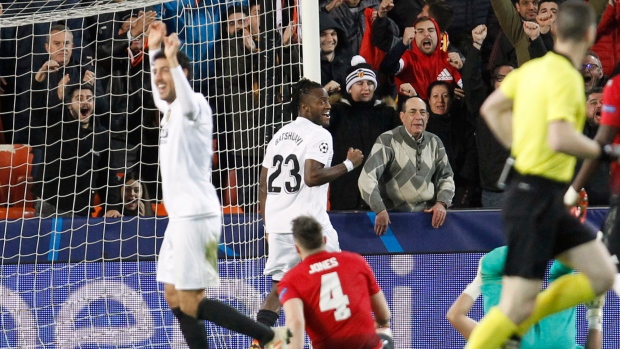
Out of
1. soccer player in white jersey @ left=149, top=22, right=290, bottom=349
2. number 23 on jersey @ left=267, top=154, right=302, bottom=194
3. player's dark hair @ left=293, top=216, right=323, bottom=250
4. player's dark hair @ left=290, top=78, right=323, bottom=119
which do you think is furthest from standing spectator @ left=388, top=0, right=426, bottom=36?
player's dark hair @ left=293, top=216, right=323, bottom=250


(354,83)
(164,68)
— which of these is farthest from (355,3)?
(164,68)

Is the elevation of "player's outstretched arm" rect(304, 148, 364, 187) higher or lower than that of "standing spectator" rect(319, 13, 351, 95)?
lower

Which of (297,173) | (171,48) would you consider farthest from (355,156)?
(171,48)

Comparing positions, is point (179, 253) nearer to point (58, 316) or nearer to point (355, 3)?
point (58, 316)

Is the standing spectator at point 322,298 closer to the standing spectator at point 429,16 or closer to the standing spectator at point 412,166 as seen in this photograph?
the standing spectator at point 412,166

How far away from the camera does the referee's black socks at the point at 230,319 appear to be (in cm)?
626

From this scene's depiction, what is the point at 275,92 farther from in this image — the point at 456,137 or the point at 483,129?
the point at 483,129

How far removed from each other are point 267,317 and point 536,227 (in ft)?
10.1

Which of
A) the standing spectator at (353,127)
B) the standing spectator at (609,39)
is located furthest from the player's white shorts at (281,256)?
the standing spectator at (609,39)

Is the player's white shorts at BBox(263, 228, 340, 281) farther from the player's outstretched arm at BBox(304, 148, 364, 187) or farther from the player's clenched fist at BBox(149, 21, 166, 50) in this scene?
the player's clenched fist at BBox(149, 21, 166, 50)

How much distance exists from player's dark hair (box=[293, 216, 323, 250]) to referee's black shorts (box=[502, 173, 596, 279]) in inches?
47.0

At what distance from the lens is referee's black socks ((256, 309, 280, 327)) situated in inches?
306

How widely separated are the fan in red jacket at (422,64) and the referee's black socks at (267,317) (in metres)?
2.90

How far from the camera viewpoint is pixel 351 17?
10.3 meters
